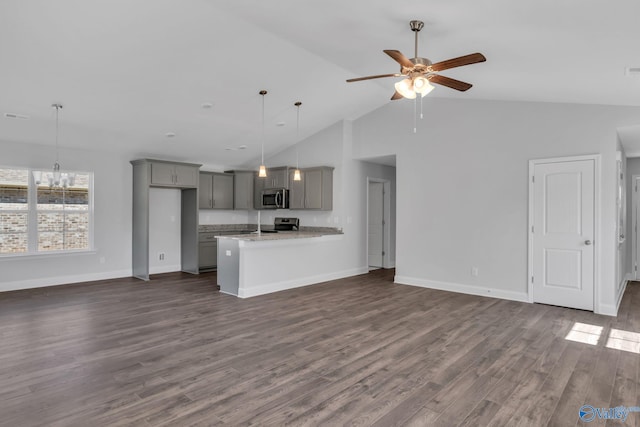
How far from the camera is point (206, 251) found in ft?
26.5

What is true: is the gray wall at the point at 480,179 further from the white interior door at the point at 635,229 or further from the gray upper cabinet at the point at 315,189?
the white interior door at the point at 635,229

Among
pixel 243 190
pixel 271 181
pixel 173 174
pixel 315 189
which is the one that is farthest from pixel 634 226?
pixel 173 174

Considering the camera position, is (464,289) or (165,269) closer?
(464,289)

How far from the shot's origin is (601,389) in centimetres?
282

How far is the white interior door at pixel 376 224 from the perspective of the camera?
876cm

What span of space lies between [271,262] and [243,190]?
10.2ft

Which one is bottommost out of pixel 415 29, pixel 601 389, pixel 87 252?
Result: pixel 601 389

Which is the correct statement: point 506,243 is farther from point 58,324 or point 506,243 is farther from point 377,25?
point 58,324

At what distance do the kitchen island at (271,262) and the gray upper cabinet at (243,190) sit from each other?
96.3 inches

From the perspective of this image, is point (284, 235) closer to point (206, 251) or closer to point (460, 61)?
point (206, 251)

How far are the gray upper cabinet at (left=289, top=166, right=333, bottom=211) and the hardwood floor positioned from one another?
247cm

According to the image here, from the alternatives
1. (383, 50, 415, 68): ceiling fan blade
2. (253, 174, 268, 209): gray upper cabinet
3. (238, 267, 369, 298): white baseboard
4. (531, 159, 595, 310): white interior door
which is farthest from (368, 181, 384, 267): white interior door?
(383, 50, 415, 68): ceiling fan blade

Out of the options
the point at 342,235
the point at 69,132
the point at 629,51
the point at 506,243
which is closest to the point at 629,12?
the point at 629,51

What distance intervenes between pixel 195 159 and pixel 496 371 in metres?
6.79
